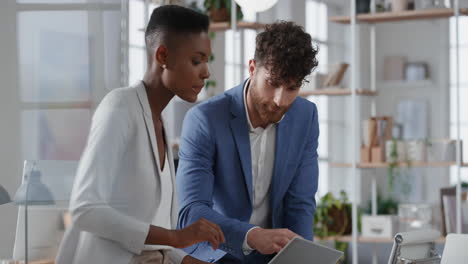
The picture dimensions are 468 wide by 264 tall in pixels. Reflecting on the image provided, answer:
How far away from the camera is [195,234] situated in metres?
1.28

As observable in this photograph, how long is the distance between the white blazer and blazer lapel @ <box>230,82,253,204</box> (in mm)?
620

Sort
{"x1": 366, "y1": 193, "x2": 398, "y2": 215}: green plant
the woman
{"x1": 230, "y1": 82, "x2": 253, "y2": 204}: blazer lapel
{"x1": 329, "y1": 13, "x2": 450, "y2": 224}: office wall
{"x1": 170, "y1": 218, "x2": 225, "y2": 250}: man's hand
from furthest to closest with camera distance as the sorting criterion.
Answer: {"x1": 329, "y1": 13, "x2": 450, "y2": 224}: office wall
{"x1": 366, "y1": 193, "x2": 398, "y2": 215}: green plant
{"x1": 230, "y1": 82, "x2": 253, "y2": 204}: blazer lapel
{"x1": 170, "y1": 218, "x2": 225, "y2": 250}: man's hand
the woman

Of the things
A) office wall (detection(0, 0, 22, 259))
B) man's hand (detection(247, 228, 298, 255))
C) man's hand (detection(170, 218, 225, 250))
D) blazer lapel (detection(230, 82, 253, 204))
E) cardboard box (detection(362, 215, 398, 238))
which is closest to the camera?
office wall (detection(0, 0, 22, 259))

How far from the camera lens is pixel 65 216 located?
114 cm

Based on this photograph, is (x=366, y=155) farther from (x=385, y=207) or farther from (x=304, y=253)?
(x=385, y=207)

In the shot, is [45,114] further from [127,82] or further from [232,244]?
[232,244]

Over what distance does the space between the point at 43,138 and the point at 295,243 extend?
0.58 meters

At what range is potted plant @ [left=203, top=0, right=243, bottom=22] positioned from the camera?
523 centimetres

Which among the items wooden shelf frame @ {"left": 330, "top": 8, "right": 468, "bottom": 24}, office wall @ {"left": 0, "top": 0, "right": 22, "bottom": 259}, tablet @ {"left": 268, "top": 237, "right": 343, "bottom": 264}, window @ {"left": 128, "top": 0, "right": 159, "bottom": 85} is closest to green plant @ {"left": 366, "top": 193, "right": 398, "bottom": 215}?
wooden shelf frame @ {"left": 330, "top": 8, "right": 468, "bottom": 24}

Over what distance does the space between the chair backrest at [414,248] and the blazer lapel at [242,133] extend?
15.3 inches

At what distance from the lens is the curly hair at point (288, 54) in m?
1.74

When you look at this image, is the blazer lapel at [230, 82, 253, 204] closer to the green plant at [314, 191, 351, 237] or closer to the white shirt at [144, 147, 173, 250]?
the white shirt at [144, 147, 173, 250]

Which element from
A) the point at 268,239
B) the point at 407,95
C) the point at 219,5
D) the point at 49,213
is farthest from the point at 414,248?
the point at 407,95

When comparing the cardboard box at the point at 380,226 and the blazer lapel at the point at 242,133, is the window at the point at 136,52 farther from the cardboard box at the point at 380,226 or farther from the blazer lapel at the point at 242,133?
the cardboard box at the point at 380,226
